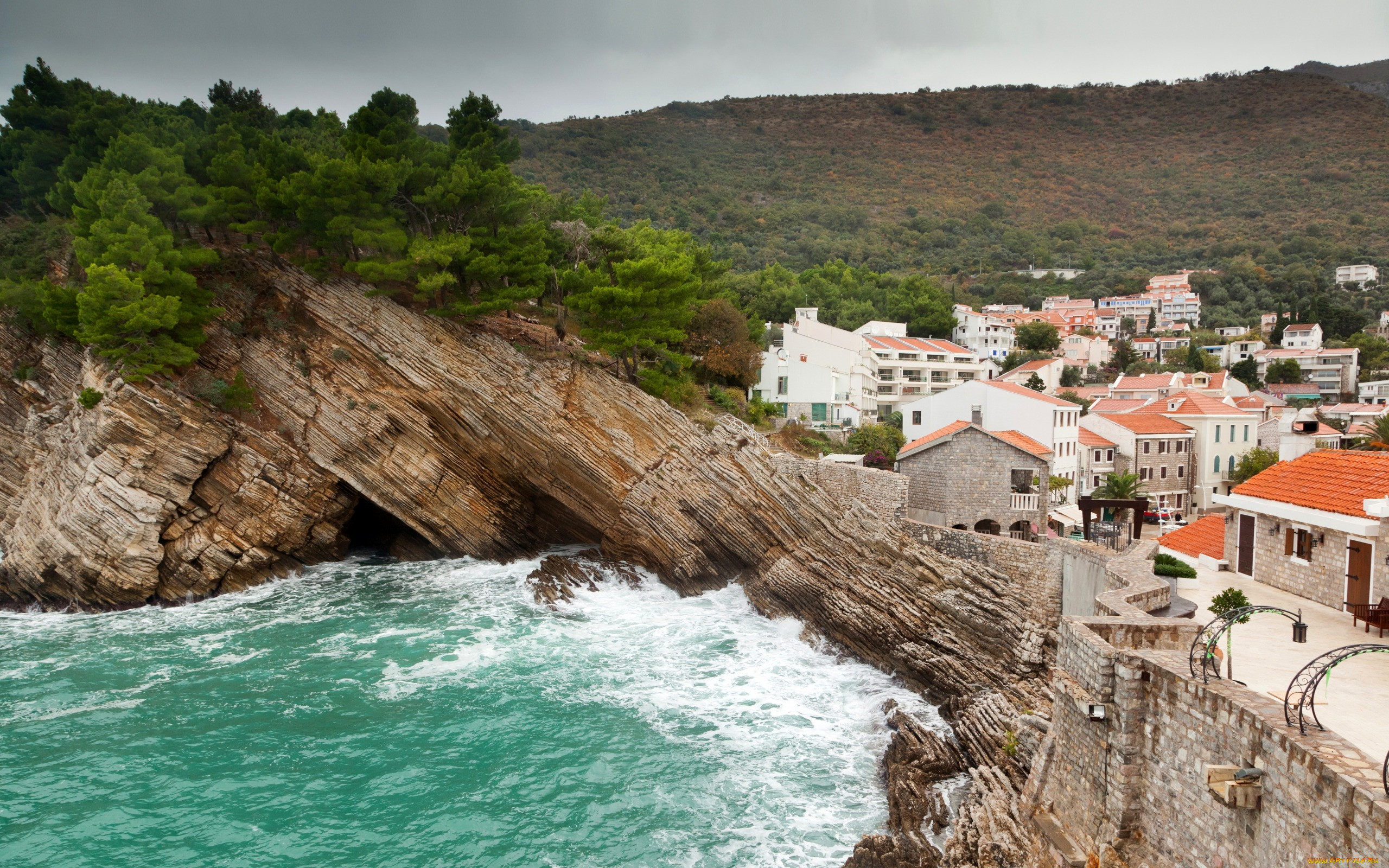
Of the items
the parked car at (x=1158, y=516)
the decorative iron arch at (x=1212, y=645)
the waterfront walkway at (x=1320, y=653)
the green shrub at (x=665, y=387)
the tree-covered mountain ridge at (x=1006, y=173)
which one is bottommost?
the parked car at (x=1158, y=516)

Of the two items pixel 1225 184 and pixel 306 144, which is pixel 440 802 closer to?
pixel 306 144

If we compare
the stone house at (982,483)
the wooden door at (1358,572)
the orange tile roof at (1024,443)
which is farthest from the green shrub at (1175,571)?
the orange tile roof at (1024,443)

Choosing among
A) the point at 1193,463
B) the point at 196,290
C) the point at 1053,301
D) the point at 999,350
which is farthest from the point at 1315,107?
the point at 196,290

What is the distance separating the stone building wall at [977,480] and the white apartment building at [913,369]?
57.9 feet

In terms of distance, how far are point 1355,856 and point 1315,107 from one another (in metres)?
158

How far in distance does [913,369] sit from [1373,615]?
33664 mm

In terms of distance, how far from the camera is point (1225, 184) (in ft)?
364

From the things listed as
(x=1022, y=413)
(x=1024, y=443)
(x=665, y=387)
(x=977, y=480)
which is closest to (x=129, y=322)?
(x=665, y=387)

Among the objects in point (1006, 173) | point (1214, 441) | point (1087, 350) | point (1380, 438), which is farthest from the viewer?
point (1006, 173)

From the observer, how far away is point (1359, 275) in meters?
78.1

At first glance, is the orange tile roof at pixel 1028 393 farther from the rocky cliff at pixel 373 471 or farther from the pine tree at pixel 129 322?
the pine tree at pixel 129 322

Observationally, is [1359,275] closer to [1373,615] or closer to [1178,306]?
[1178,306]

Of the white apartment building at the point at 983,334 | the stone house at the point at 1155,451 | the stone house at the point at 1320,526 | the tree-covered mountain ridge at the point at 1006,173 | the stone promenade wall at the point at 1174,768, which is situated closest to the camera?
the stone promenade wall at the point at 1174,768

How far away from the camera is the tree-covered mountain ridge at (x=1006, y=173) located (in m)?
93.4
